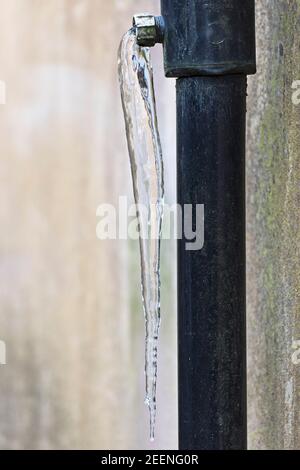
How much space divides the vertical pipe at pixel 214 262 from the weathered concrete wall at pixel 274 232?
22 cm

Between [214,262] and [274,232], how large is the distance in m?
0.34

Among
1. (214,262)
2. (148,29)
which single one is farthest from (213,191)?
(148,29)

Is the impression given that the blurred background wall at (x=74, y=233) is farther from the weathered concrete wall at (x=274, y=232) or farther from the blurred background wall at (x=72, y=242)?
the weathered concrete wall at (x=274, y=232)

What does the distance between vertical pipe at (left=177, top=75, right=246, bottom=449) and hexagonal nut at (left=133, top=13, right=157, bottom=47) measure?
11 cm

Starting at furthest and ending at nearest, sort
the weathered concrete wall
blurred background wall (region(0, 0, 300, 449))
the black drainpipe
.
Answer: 1. blurred background wall (region(0, 0, 300, 449))
2. the weathered concrete wall
3. the black drainpipe

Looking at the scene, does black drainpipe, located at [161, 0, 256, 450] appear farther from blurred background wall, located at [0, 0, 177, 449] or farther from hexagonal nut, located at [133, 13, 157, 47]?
blurred background wall, located at [0, 0, 177, 449]

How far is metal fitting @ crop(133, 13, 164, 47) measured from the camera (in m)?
1.32

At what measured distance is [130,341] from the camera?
2.33 m

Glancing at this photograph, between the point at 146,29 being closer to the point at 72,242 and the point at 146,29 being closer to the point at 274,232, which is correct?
the point at 274,232

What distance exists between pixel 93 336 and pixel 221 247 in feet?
3.77

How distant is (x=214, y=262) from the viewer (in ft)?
4.25

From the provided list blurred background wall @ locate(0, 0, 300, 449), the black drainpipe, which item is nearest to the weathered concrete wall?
the black drainpipe

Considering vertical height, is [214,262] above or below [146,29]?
below
